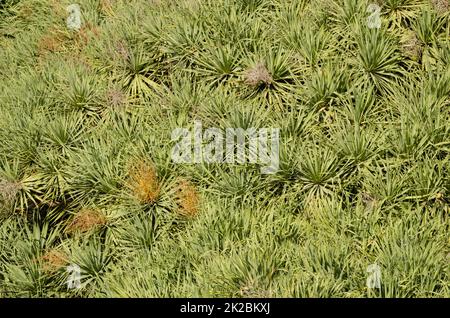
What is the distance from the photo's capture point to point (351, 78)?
589 cm

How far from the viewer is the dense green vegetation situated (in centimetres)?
475

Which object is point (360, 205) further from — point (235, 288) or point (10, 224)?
point (10, 224)

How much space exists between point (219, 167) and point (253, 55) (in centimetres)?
126

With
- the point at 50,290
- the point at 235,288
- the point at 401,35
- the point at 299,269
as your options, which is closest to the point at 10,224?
the point at 50,290
